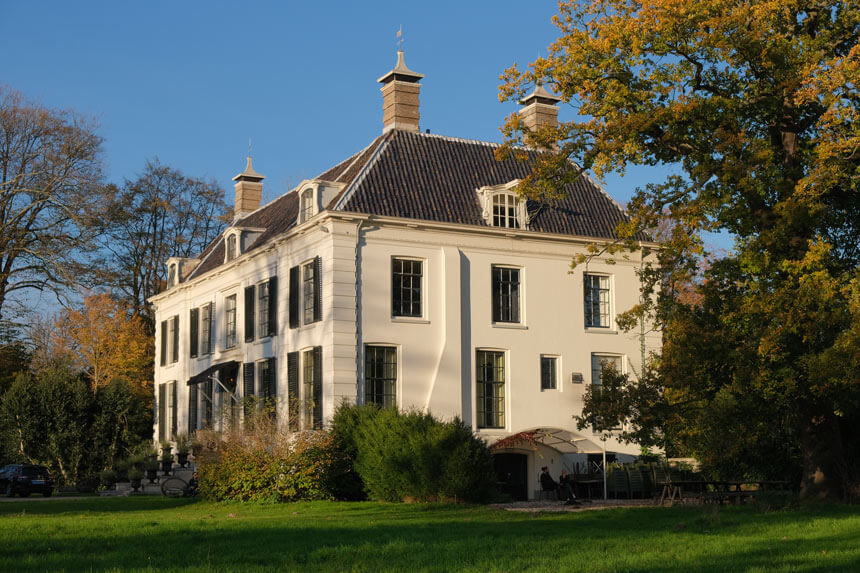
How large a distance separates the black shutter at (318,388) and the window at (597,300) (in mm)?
9567

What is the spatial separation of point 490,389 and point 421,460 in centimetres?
717

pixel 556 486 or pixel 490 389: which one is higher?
pixel 490 389

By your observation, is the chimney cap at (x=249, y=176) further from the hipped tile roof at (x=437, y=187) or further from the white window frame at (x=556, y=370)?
the white window frame at (x=556, y=370)

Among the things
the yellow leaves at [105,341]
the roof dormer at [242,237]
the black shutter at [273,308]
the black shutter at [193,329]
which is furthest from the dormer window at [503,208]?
the yellow leaves at [105,341]

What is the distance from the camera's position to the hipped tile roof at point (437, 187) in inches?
1296

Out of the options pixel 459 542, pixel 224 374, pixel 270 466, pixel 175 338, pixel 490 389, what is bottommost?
pixel 459 542

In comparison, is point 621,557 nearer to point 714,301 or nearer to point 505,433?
point 714,301

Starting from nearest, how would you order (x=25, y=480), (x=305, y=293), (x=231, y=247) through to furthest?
1. (x=305, y=293)
2. (x=25, y=480)
3. (x=231, y=247)

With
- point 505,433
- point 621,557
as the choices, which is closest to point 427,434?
point 505,433

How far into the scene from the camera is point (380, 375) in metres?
31.9

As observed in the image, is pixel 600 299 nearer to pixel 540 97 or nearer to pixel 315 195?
pixel 540 97

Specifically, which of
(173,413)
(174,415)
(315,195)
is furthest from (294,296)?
(173,413)

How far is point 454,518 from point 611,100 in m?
9.31

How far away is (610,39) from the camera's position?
21.5 metres
